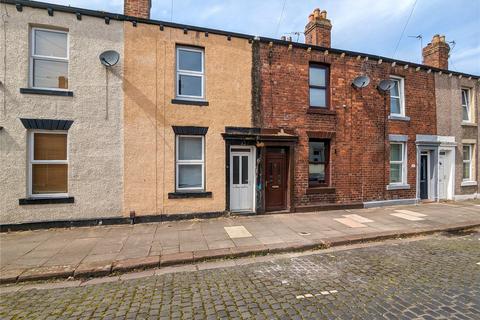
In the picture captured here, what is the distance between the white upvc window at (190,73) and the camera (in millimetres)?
8430

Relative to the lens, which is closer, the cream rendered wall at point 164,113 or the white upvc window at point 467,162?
the cream rendered wall at point 164,113

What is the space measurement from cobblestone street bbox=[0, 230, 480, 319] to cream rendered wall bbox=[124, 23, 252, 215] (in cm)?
381

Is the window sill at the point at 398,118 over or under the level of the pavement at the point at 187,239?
over

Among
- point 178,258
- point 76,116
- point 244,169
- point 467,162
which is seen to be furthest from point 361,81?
point 76,116

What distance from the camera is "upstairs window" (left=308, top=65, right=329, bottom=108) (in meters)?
9.86

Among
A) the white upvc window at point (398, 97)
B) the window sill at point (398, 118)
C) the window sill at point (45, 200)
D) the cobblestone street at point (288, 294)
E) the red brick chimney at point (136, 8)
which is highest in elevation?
the red brick chimney at point (136, 8)

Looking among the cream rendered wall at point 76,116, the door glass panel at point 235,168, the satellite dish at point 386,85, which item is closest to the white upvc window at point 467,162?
the satellite dish at point 386,85

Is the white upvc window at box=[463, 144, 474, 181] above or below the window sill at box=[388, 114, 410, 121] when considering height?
below

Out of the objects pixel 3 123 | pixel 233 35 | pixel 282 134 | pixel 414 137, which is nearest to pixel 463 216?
pixel 414 137

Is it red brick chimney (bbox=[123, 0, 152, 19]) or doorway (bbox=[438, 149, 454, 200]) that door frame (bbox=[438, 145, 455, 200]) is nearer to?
doorway (bbox=[438, 149, 454, 200])

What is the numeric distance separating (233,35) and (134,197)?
6.46 metres

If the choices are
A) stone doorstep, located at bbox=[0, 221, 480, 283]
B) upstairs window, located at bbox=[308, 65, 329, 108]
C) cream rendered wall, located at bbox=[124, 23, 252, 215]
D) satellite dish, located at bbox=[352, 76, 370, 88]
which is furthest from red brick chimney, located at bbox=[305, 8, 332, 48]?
stone doorstep, located at bbox=[0, 221, 480, 283]

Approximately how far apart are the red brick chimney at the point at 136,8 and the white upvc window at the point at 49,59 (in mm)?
2023

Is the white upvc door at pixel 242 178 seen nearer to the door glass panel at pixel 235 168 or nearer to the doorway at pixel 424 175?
the door glass panel at pixel 235 168
